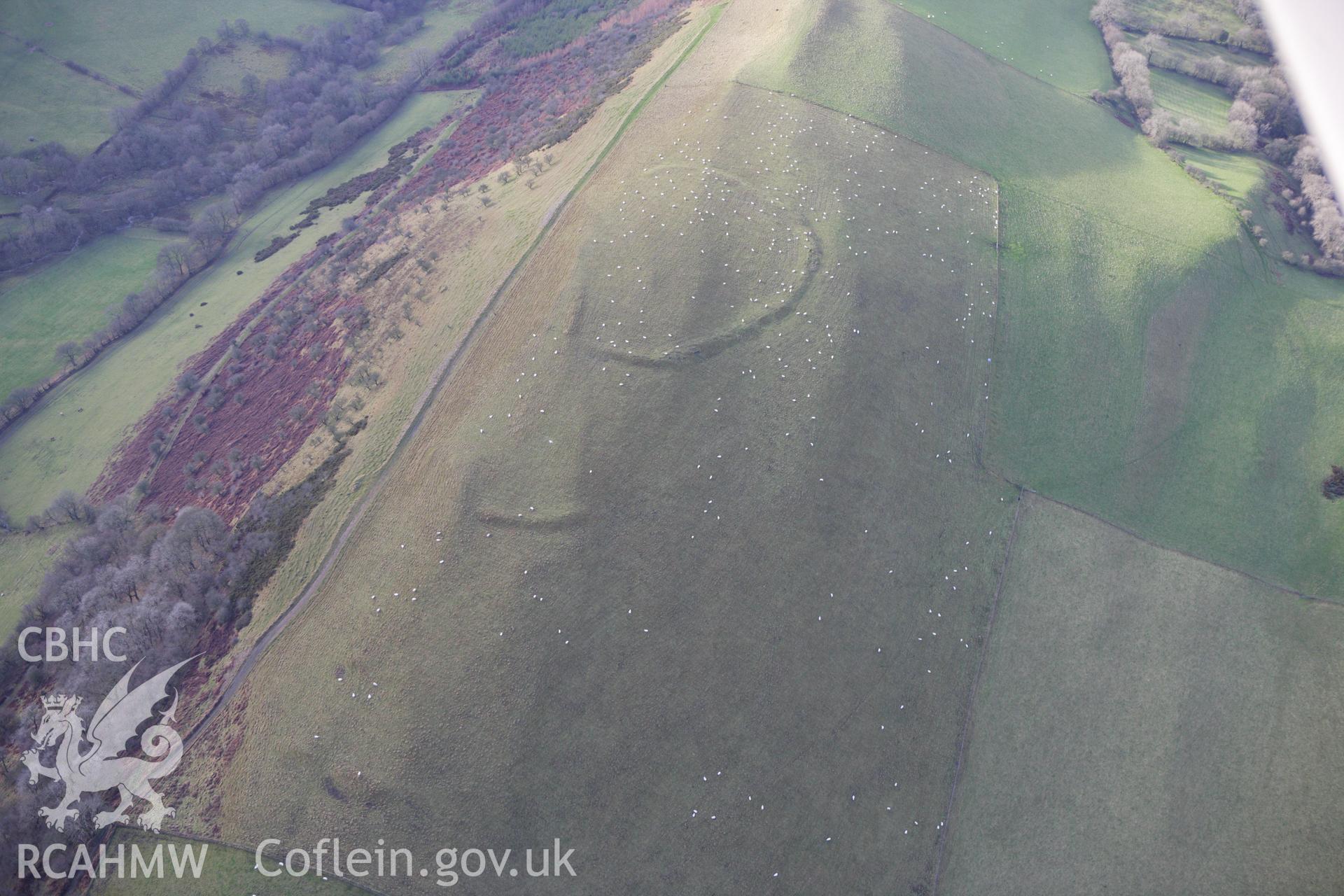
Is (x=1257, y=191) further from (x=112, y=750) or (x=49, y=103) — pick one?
(x=49, y=103)

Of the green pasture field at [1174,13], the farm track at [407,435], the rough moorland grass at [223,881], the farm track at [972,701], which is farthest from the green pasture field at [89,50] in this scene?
the green pasture field at [1174,13]

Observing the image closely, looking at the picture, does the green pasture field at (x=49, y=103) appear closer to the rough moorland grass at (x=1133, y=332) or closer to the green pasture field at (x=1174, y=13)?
the rough moorland grass at (x=1133, y=332)

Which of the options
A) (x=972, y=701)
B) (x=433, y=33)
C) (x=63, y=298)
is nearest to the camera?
(x=972, y=701)

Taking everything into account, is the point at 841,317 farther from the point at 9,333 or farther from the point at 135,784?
the point at 9,333

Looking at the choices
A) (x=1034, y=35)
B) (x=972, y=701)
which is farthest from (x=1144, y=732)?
(x=1034, y=35)

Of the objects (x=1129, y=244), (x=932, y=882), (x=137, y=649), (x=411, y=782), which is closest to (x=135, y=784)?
(x=137, y=649)

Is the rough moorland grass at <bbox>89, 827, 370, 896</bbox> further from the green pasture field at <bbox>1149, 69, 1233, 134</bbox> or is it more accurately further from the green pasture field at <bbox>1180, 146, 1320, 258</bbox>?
the green pasture field at <bbox>1149, 69, 1233, 134</bbox>

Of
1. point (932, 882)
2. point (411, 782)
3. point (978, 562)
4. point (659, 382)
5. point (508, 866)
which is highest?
point (659, 382)
